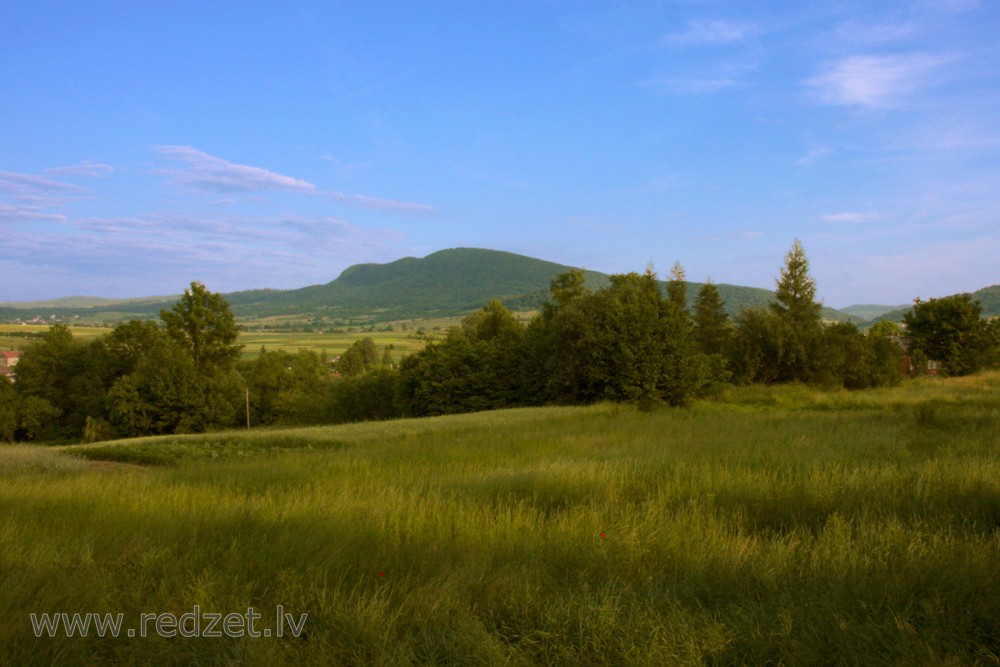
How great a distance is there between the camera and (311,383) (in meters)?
73.0

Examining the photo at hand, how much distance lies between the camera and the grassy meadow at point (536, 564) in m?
3.20

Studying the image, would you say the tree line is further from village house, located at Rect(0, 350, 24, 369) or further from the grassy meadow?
the grassy meadow

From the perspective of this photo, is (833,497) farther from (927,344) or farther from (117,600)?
(927,344)

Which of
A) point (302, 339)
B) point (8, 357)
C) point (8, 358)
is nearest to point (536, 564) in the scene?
point (8, 358)

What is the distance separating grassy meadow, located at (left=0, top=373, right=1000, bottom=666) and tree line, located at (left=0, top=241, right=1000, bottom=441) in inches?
882

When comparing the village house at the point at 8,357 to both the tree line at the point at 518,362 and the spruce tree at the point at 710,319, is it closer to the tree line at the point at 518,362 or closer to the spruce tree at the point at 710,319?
the tree line at the point at 518,362

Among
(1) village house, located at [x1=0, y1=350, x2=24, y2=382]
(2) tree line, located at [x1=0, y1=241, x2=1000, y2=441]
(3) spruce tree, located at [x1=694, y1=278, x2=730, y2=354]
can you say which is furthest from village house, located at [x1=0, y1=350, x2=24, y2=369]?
(3) spruce tree, located at [x1=694, y1=278, x2=730, y2=354]

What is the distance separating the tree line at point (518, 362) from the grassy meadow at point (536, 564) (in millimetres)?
22401

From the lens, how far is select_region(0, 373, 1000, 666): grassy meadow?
320cm

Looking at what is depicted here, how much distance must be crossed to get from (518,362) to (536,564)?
39.9 m

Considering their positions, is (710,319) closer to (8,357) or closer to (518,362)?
(518,362)

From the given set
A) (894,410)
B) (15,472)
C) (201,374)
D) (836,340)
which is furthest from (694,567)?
(201,374)

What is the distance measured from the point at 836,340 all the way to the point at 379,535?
139 feet

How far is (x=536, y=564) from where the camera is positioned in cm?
442
